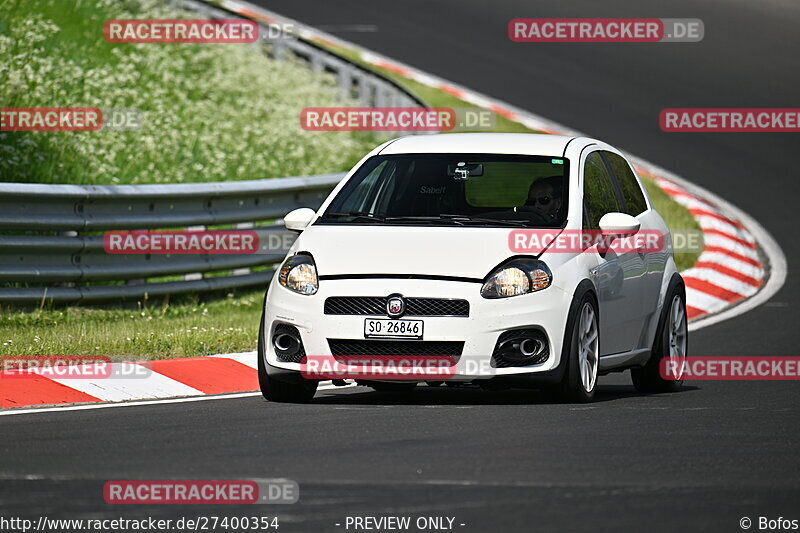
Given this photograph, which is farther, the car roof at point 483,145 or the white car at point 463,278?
the car roof at point 483,145

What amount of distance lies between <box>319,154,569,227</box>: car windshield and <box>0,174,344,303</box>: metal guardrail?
3442 millimetres

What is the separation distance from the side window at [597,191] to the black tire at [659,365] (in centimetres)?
81

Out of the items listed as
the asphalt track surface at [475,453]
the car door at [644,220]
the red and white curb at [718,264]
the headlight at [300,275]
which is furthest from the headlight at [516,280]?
the red and white curb at [718,264]

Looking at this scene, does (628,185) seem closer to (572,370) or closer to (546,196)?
(546,196)

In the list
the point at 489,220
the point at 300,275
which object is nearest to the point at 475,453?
the point at 300,275

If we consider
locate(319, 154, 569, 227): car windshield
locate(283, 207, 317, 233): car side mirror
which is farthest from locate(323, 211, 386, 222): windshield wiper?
locate(283, 207, 317, 233): car side mirror

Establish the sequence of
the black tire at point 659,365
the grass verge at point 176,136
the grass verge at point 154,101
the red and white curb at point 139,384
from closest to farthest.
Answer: the red and white curb at point 139,384 → the black tire at point 659,365 → the grass verge at point 176,136 → the grass verge at point 154,101

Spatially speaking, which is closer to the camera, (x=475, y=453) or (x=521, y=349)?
(x=475, y=453)

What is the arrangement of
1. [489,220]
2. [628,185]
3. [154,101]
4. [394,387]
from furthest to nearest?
1. [154,101]
2. [628,185]
3. [394,387]
4. [489,220]

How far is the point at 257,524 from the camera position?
265 inches

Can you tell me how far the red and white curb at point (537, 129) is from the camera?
1089 centimetres

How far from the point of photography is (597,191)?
11.5 meters

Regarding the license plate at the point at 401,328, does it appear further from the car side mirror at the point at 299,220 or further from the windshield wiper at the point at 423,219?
the car side mirror at the point at 299,220

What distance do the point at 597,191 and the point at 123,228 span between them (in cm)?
489
